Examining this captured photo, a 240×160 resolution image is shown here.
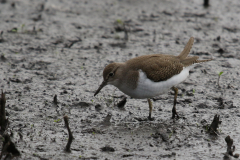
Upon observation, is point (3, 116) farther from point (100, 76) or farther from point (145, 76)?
point (100, 76)

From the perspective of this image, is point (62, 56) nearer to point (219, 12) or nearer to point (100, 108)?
point (100, 108)

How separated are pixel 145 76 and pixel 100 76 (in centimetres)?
202

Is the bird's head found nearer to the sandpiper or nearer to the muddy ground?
the sandpiper

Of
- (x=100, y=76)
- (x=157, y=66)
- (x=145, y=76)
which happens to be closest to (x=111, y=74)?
(x=145, y=76)

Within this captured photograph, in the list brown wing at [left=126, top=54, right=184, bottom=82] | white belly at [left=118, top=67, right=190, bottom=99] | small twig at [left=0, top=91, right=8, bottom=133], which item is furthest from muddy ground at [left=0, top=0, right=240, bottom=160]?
brown wing at [left=126, top=54, right=184, bottom=82]

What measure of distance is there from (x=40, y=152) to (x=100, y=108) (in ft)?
5.58


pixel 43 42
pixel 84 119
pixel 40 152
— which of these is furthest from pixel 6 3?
pixel 40 152

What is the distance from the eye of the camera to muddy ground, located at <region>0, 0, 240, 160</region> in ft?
17.1

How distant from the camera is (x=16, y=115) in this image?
19.2ft

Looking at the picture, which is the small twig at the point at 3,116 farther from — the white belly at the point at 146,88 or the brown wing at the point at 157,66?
the brown wing at the point at 157,66

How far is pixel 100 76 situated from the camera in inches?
299

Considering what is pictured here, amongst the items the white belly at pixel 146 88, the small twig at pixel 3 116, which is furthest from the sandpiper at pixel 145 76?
the small twig at pixel 3 116

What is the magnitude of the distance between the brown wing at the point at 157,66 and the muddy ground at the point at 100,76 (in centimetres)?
75

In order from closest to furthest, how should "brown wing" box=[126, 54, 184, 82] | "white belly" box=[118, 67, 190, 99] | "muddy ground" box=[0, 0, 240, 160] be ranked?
"muddy ground" box=[0, 0, 240, 160] → "white belly" box=[118, 67, 190, 99] → "brown wing" box=[126, 54, 184, 82]
